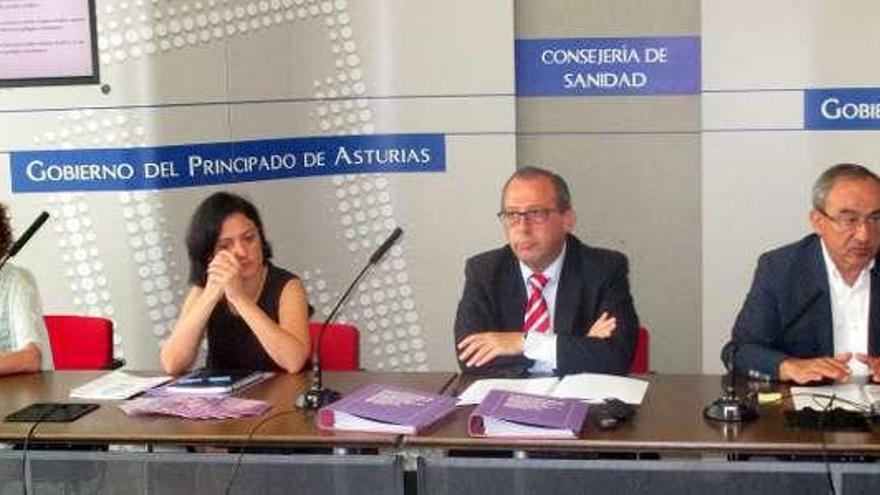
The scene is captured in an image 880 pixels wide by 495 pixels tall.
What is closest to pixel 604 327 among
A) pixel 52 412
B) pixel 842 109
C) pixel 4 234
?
pixel 52 412

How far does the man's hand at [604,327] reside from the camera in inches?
132

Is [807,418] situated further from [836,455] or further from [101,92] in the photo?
[101,92]

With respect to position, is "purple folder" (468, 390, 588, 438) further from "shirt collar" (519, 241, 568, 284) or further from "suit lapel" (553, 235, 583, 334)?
"shirt collar" (519, 241, 568, 284)

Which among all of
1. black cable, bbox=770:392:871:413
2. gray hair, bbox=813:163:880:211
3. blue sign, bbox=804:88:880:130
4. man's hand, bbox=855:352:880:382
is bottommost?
black cable, bbox=770:392:871:413

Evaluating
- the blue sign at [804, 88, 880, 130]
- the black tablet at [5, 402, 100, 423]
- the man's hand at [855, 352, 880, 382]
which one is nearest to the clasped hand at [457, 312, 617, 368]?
the man's hand at [855, 352, 880, 382]

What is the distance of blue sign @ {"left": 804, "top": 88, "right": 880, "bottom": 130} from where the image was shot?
4.80 metres

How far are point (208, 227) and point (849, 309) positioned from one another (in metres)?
1.92

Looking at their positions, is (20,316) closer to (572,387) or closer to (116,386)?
(116,386)

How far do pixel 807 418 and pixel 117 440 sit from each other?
5.24 ft

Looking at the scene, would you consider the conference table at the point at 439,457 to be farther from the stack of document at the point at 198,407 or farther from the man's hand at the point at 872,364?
the man's hand at the point at 872,364

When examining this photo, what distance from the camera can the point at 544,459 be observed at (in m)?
2.62

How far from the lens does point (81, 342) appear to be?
12.9 ft

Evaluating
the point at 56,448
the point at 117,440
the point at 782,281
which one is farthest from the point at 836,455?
the point at 56,448

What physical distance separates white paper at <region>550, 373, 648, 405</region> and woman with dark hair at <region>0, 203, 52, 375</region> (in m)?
1.59
